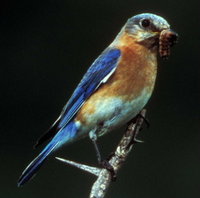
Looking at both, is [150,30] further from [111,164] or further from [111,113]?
[111,164]

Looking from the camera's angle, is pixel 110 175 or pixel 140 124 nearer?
pixel 110 175

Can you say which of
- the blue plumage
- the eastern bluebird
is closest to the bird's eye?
the eastern bluebird

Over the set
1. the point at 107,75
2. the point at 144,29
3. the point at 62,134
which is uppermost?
the point at 144,29

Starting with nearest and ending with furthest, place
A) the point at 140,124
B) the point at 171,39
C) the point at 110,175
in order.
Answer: the point at 110,175, the point at 140,124, the point at 171,39

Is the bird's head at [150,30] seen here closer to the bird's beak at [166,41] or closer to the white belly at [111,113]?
the bird's beak at [166,41]

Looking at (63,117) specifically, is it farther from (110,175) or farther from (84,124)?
(110,175)

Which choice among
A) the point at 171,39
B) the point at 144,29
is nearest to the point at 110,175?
the point at 171,39

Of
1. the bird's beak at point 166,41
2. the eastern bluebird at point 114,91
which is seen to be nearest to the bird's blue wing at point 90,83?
the eastern bluebird at point 114,91
